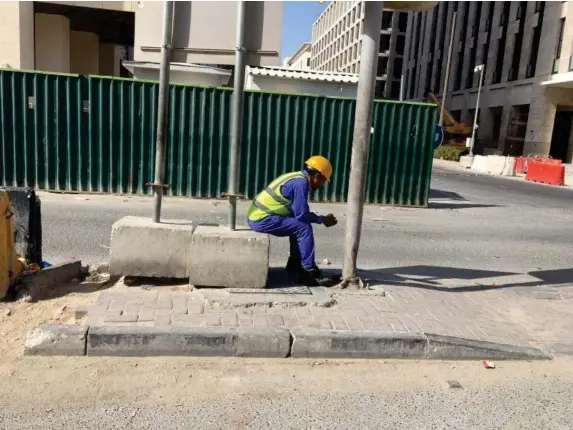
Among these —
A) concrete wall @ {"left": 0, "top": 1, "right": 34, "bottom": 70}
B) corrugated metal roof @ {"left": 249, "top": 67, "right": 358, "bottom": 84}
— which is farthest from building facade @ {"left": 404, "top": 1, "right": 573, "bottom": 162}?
concrete wall @ {"left": 0, "top": 1, "right": 34, "bottom": 70}

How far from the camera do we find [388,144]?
38.8 ft

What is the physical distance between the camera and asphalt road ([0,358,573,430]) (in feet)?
10.2

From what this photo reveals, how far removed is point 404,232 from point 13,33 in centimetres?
1273

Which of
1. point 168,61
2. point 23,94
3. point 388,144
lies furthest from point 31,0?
point 168,61

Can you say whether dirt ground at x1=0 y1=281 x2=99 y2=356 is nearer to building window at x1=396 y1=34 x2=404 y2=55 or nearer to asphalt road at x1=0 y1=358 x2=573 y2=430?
asphalt road at x1=0 y1=358 x2=573 y2=430

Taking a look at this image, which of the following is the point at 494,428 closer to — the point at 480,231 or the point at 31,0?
the point at 480,231

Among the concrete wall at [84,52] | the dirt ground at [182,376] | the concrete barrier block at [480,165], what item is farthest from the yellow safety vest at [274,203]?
the concrete barrier block at [480,165]

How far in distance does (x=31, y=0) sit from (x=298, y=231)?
46.5ft

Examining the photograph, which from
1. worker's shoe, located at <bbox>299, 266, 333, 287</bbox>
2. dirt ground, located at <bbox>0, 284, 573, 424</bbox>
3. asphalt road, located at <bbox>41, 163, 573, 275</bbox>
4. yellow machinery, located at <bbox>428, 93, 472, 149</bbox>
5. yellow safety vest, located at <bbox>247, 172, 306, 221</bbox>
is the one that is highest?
yellow machinery, located at <bbox>428, 93, 472, 149</bbox>

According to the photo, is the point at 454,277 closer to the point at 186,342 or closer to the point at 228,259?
the point at 228,259

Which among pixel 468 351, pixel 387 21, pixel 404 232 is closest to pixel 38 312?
pixel 468 351

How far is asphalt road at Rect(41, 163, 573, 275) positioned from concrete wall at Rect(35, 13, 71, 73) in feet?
32.5

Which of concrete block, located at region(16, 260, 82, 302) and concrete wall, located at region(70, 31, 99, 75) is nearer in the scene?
concrete block, located at region(16, 260, 82, 302)

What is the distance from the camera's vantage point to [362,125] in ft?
17.0
